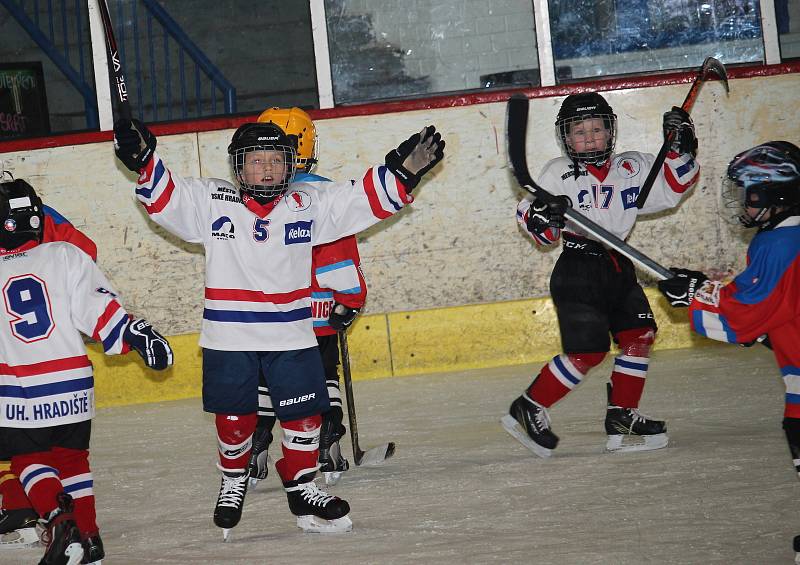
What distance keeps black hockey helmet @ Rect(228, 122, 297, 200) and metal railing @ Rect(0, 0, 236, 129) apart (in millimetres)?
3352

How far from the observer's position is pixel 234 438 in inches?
117

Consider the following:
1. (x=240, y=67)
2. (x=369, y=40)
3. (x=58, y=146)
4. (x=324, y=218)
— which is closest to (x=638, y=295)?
(x=324, y=218)

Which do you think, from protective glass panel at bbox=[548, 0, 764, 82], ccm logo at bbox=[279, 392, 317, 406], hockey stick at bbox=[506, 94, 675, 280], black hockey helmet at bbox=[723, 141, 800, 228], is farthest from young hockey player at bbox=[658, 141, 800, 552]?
protective glass panel at bbox=[548, 0, 764, 82]

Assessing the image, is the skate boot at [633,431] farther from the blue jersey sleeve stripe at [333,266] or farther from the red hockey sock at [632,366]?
the blue jersey sleeve stripe at [333,266]

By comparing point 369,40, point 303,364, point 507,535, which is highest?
point 369,40

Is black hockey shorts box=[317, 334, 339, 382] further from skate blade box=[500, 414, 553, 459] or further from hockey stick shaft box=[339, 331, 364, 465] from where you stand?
skate blade box=[500, 414, 553, 459]

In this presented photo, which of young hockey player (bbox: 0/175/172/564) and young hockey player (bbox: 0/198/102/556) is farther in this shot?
young hockey player (bbox: 0/198/102/556)

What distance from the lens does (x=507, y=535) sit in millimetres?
2709

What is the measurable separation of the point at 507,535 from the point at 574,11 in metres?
3.95

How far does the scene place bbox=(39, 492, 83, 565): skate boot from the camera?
2.45 meters

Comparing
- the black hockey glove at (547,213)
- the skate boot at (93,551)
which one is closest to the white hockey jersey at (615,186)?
the black hockey glove at (547,213)

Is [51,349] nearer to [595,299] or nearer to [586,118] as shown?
[595,299]

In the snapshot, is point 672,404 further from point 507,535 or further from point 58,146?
point 58,146

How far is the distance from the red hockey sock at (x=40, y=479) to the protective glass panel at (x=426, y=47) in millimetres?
3704
